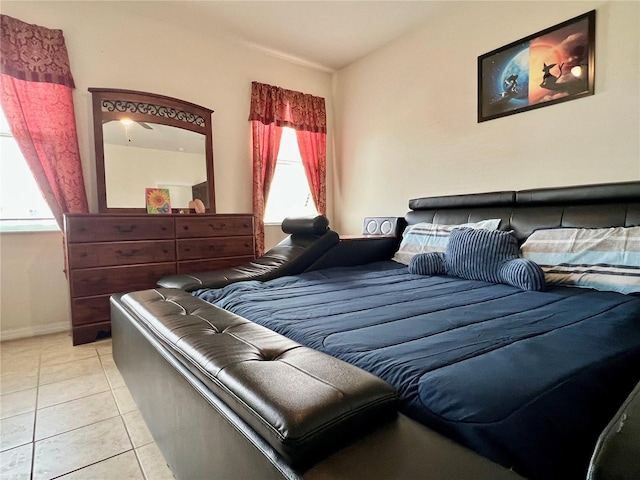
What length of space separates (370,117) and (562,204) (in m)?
2.41

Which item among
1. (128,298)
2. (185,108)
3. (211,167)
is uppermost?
(185,108)

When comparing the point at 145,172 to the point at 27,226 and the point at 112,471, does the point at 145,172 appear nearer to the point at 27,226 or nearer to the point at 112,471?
the point at 27,226

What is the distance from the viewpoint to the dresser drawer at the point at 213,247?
9.63 feet

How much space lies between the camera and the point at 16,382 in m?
1.92

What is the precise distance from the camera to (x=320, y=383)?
A: 0.71m

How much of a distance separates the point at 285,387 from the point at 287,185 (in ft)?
12.0

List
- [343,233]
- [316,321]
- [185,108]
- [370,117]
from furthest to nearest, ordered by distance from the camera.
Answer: [343,233]
[370,117]
[185,108]
[316,321]

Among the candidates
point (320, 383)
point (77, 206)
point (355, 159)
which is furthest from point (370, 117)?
point (320, 383)

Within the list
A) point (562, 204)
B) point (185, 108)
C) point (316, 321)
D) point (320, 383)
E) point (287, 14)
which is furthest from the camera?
point (185, 108)

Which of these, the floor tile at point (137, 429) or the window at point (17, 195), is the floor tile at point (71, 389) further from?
the window at point (17, 195)

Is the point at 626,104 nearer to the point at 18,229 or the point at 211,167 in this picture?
the point at 211,167

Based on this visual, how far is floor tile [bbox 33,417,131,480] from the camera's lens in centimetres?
124

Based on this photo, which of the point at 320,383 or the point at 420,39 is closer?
the point at 320,383

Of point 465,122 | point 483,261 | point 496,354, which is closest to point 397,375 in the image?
point 496,354
